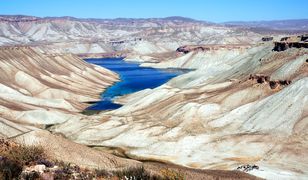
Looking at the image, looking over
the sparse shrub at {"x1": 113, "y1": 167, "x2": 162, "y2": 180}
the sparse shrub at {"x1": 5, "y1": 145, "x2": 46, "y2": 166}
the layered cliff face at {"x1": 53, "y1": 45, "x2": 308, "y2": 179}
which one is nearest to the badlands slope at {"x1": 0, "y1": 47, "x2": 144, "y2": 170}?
the sparse shrub at {"x1": 5, "y1": 145, "x2": 46, "y2": 166}

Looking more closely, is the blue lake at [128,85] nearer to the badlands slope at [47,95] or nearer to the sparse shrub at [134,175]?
the badlands slope at [47,95]

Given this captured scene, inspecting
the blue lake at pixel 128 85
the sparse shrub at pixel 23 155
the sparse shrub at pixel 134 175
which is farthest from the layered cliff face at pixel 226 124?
the sparse shrub at pixel 23 155

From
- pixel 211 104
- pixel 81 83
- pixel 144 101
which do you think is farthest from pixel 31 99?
pixel 211 104

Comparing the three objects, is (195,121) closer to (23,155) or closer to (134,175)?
(134,175)

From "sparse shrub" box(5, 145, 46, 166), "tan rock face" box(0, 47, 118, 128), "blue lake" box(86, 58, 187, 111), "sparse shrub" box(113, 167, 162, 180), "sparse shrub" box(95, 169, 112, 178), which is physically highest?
"sparse shrub" box(5, 145, 46, 166)

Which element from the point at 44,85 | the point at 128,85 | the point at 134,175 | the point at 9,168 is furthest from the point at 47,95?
the point at 9,168

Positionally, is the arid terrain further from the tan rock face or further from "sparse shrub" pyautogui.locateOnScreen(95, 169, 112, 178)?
"sparse shrub" pyautogui.locateOnScreen(95, 169, 112, 178)

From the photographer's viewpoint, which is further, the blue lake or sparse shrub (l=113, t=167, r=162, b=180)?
the blue lake

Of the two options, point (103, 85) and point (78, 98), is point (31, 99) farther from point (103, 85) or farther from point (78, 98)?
point (103, 85)
